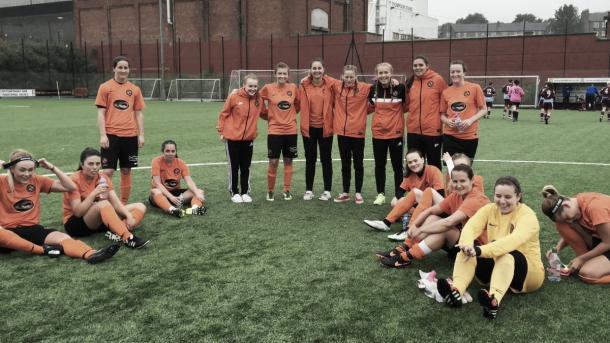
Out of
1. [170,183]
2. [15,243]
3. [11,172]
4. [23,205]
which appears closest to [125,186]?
[170,183]

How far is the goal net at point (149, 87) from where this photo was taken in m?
44.2

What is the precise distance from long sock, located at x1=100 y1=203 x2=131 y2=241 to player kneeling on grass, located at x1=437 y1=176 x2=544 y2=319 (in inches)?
128

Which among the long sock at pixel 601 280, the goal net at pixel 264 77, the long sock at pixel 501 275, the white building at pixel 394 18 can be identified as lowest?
the long sock at pixel 601 280

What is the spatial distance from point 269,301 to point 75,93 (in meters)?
48.3

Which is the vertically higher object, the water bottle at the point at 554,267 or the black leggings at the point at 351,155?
the black leggings at the point at 351,155

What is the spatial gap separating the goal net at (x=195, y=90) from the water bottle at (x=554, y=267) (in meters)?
39.2

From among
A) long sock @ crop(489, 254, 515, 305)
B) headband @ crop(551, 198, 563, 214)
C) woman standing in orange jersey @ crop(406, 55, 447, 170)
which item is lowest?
long sock @ crop(489, 254, 515, 305)

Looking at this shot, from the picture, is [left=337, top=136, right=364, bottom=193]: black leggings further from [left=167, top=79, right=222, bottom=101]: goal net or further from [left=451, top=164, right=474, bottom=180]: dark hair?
[left=167, top=79, right=222, bottom=101]: goal net

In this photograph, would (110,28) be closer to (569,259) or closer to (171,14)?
(171,14)

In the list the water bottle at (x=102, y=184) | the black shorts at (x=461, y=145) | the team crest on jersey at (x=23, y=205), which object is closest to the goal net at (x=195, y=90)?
the black shorts at (x=461, y=145)

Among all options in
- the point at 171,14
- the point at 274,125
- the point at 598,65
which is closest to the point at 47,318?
the point at 274,125

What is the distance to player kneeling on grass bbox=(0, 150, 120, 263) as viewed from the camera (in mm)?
4848

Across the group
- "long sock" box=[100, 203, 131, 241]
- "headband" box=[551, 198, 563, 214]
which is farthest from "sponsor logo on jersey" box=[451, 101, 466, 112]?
"long sock" box=[100, 203, 131, 241]

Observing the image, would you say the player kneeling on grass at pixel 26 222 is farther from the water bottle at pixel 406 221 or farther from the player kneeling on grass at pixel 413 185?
the water bottle at pixel 406 221
